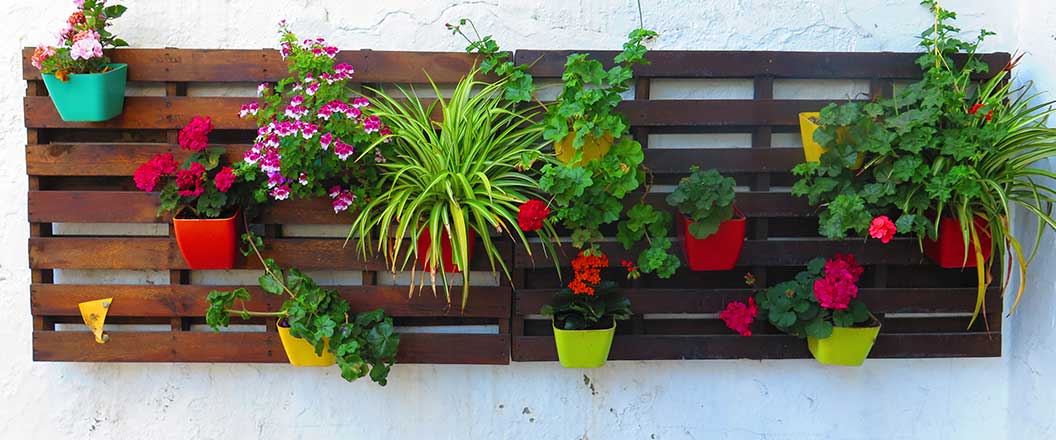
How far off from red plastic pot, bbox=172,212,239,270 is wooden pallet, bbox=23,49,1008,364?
0.10 m

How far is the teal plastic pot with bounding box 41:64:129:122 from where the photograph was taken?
2414 millimetres

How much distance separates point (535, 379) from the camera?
2697 millimetres

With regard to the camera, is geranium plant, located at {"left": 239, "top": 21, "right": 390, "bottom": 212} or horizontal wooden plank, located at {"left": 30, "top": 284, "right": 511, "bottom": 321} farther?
horizontal wooden plank, located at {"left": 30, "top": 284, "right": 511, "bottom": 321}

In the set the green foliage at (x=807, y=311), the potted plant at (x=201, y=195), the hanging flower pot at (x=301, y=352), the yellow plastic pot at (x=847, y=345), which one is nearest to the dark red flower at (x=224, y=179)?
the potted plant at (x=201, y=195)

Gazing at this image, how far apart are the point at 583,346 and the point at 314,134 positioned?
37.3 inches

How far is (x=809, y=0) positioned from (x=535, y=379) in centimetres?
142

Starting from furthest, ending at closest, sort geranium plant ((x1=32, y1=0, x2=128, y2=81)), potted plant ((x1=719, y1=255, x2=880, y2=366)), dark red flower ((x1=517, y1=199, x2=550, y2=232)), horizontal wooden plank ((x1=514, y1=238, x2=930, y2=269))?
horizontal wooden plank ((x1=514, y1=238, x2=930, y2=269)) → potted plant ((x1=719, y1=255, x2=880, y2=366)) → geranium plant ((x1=32, y1=0, x2=128, y2=81)) → dark red flower ((x1=517, y1=199, x2=550, y2=232))

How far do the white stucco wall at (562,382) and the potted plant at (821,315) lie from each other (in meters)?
0.20

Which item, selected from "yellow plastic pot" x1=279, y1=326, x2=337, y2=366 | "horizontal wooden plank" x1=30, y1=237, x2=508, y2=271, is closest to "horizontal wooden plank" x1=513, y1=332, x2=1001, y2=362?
"horizontal wooden plank" x1=30, y1=237, x2=508, y2=271

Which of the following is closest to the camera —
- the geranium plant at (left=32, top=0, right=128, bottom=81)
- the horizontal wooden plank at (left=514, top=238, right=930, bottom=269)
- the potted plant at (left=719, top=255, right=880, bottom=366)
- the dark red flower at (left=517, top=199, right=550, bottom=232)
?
the dark red flower at (left=517, top=199, right=550, bottom=232)

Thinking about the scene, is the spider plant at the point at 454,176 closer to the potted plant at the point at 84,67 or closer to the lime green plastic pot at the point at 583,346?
the lime green plastic pot at the point at 583,346

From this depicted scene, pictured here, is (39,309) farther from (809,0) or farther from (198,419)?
(809,0)

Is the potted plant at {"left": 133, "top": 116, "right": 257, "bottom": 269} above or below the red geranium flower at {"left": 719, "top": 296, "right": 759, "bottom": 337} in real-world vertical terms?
above

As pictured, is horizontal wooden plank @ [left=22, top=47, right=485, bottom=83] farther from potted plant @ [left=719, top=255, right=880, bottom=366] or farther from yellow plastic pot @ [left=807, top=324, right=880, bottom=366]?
yellow plastic pot @ [left=807, top=324, right=880, bottom=366]
